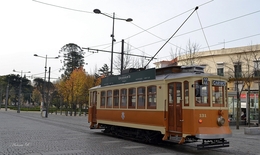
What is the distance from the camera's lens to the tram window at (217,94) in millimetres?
10836

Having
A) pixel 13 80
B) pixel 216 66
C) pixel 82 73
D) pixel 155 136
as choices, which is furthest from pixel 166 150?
pixel 13 80

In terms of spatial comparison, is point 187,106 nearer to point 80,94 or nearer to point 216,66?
point 216,66

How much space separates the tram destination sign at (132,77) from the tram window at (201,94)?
91.6 inches

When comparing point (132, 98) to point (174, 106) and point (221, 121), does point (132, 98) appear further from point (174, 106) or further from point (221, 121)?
point (221, 121)

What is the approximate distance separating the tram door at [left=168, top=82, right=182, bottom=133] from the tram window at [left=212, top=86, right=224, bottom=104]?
1242 millimetres

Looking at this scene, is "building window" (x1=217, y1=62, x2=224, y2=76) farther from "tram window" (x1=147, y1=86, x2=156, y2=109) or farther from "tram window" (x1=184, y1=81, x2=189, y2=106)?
"tram window" (x1=184, y1=81, x2=189, y2=106)

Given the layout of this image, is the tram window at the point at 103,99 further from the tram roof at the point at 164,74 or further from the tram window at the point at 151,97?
the tram window at the point at 151,97

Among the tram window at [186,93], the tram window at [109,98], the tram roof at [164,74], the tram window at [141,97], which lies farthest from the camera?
the tram window at [109,98]

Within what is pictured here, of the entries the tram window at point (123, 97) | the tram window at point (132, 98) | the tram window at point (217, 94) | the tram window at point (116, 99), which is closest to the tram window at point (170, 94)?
the tram window at point (217, 94)

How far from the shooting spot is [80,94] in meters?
53.8

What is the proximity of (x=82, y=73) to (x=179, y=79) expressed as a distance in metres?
47.7

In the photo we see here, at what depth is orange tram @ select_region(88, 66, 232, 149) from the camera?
34.2ft

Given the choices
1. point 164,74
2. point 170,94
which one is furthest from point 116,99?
point 170,94

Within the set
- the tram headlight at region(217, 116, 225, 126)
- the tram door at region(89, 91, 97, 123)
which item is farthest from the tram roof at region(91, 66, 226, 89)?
the tram door at region(89, 91, 97, 123)
